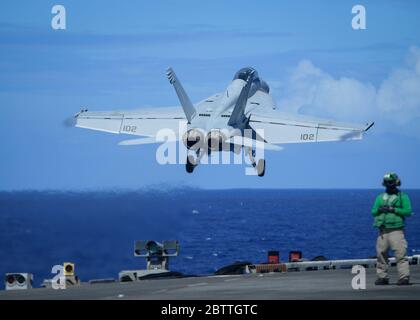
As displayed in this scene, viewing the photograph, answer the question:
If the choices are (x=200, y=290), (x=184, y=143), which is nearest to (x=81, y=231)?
(x=184, y=143)

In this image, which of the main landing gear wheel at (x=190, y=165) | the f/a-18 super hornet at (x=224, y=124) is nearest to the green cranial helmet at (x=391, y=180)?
the f/a-18 super hornet at (x=224, y=124)

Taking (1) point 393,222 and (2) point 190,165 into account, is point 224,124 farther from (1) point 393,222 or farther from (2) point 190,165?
→ (1) point 393,222

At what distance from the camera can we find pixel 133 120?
45344 millimetres

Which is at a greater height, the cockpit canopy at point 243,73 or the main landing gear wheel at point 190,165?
the cockpit canopy at point 243,73

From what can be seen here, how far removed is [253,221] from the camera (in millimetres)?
164125

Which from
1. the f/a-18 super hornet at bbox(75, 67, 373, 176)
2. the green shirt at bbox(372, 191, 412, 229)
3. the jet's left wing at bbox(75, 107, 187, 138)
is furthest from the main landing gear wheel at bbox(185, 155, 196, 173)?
the green shirt at bbox(372, 191, 412, 229)

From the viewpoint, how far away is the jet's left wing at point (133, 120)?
44.0 metres

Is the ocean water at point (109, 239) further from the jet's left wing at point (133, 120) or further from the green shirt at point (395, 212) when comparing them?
the green shirt at point (395, 212)

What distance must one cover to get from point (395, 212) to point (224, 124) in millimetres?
15903

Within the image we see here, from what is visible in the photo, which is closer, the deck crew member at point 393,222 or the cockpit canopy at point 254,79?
the deck crew member at point 393,222

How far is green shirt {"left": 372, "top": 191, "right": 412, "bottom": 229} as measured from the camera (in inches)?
969

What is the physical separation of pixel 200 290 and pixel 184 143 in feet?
47.7

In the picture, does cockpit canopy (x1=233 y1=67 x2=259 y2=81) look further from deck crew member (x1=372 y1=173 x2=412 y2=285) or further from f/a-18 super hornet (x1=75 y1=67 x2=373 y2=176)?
A: deck crew member (x1=372 y1=173 x2=412 y2=285)

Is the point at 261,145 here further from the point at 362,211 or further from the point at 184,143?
the point at 362,211
